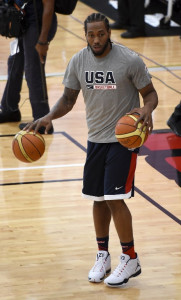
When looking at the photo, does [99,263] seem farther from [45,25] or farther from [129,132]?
[45,25]

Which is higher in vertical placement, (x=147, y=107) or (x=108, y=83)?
(x=108, y=83)

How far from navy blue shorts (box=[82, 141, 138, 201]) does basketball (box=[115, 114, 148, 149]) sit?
0.63 feet

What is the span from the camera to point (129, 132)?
522 cm

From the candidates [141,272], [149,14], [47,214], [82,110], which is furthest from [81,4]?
[141,272]

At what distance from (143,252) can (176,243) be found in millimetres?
311

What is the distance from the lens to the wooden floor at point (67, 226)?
18.5 ft

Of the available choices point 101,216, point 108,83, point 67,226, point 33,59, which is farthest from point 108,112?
point 33,59

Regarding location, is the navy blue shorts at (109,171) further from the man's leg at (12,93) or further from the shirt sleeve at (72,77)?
the man's leg at (12,93)

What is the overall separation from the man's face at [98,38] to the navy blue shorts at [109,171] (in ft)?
2.12

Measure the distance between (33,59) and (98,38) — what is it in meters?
3.63

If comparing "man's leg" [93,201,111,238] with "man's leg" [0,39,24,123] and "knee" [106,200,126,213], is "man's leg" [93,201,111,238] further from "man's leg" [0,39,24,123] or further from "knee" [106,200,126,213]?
"man's leg" [0,39,24,123]

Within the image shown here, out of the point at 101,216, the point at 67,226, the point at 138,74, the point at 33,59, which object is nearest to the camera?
the point at 138,74

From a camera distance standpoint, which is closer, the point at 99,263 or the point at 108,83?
the point at 108,83

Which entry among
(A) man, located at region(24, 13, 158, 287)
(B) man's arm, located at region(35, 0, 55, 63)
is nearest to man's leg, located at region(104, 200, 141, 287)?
(A) man, located at region(24, 13, 158, 287)
